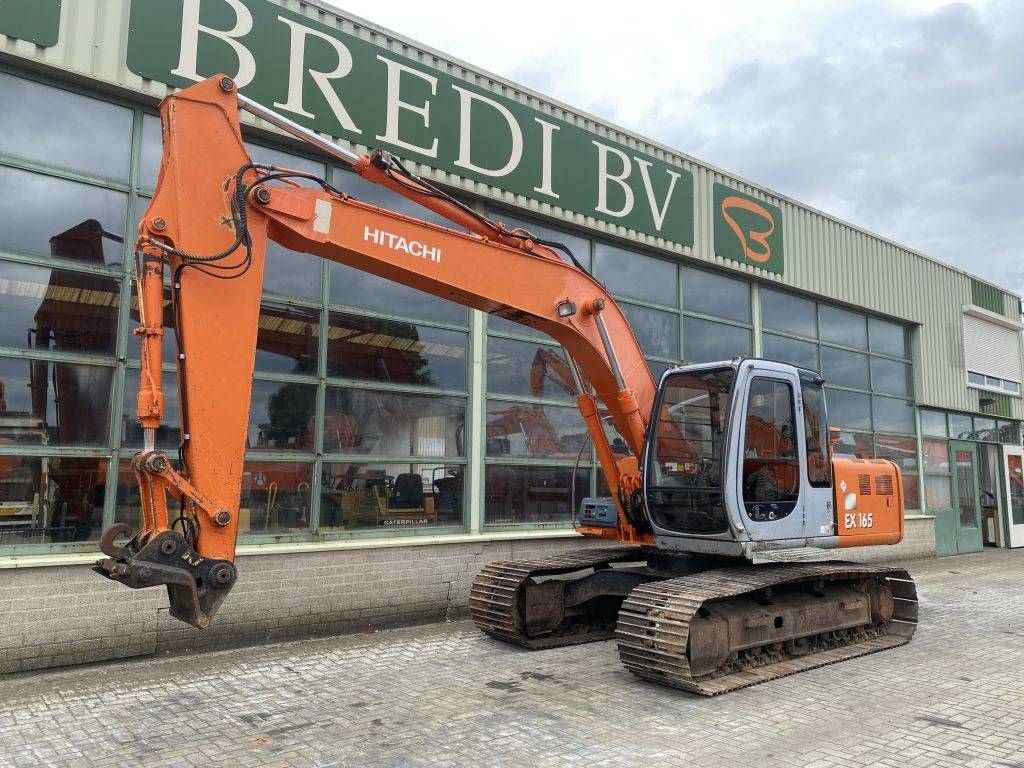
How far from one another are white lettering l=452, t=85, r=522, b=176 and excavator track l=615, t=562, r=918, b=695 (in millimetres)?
5301

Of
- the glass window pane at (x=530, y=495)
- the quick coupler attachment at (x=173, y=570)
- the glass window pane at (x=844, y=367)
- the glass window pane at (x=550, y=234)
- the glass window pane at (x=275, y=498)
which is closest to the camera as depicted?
the quick coupler attachment at (x=173, y=570)

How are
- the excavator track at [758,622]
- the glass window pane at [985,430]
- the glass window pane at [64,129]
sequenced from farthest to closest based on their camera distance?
1. the glass window pane at [985,430]
2. the glass window pane at [64,129]
3. the excavator track at [758,622]

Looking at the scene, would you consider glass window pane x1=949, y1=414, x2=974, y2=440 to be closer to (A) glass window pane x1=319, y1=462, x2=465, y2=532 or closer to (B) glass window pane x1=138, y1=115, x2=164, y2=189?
(A) glass window pane x1=319, y1=462, x2=465, y2=532

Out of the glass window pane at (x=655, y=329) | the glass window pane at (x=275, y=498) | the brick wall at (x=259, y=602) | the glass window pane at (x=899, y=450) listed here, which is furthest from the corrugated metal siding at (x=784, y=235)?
the brick wall at (x=259, y=602)

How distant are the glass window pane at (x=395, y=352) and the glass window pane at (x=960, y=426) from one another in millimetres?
12619

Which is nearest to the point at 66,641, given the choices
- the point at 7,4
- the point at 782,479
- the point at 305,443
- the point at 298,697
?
the point at 298,697

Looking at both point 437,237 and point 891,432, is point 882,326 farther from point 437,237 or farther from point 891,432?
point 437,237

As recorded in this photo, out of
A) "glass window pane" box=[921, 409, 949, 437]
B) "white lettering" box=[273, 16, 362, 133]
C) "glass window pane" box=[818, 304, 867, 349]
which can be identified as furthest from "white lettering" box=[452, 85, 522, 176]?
"glass window pane" box=[921, 409, 949, 437]

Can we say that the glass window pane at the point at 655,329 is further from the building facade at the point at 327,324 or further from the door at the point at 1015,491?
the door at the point at 1015,491

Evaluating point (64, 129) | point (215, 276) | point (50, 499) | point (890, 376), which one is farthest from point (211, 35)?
point (890, 376)

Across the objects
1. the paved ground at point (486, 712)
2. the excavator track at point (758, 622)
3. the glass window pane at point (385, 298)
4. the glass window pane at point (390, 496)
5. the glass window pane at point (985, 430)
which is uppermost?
the glass window pane at point (385, 298)

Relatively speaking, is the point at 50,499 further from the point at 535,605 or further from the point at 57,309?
the point at 535,605

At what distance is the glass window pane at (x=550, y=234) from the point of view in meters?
9.87

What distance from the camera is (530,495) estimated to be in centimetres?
983
